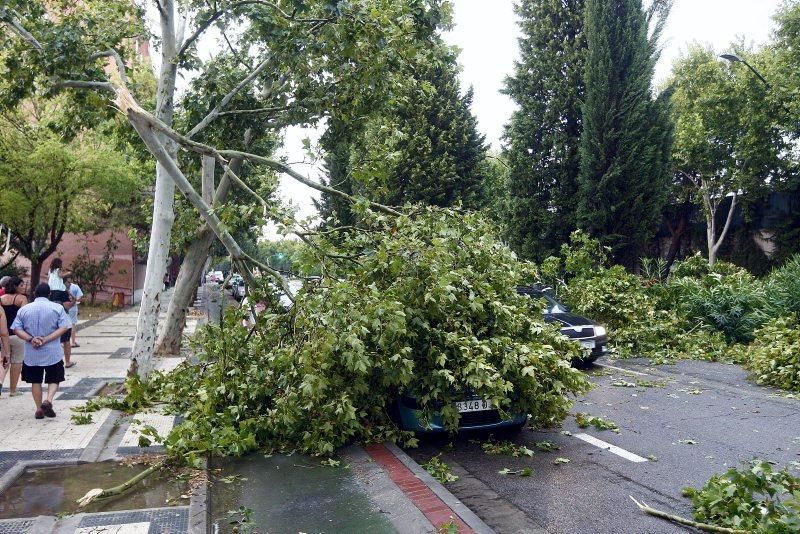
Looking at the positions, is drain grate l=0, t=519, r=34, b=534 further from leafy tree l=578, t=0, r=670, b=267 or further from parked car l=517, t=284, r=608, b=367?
leafy tree l=578, t=0, r=670, b=267

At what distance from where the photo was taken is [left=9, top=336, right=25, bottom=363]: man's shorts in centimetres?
861

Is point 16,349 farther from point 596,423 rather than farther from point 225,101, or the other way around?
point 596,423

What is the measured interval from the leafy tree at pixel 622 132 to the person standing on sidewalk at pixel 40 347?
55.8 ft

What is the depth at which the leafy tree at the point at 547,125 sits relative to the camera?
22359 mm

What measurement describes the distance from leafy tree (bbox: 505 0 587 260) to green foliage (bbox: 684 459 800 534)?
695 inches

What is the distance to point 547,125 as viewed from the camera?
22.9 metres

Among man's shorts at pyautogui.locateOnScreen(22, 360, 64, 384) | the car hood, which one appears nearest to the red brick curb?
man's shorts at pyautogui.locateOnScreen(22, 360, 64, 384)

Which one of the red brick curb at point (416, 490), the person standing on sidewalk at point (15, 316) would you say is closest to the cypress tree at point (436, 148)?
the person standing on sidewalk at point (15, 316)

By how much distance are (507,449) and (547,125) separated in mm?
18051

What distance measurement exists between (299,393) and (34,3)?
7493 mm

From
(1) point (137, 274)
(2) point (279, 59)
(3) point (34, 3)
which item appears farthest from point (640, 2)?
(1) point (137, 274)

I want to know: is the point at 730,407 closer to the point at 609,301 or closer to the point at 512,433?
the point at 512,433

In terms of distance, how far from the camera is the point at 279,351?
7.14 meters

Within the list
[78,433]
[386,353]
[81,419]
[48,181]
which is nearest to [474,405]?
[386,353]
